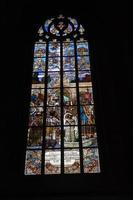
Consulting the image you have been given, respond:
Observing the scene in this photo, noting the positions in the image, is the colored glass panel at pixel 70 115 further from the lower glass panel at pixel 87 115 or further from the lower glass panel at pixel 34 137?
the lower glass panel at pixel 34 137

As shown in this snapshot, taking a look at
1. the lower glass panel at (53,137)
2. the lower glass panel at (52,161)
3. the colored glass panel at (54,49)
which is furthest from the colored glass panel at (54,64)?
the lower glass panel at (52,161)

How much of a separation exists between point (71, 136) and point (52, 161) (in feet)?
2.08

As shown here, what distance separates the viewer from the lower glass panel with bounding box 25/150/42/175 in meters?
6.71

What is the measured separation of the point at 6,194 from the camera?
19.7 ft

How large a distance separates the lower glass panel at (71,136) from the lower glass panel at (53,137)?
13cm

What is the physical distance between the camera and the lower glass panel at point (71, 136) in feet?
23.2

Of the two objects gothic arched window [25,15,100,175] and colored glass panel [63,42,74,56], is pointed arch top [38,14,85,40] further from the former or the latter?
colored glass panel [63,42,74,56]

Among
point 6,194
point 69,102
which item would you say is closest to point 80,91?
point 69,102

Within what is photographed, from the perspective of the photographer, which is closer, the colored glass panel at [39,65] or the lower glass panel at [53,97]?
the lower glass panel at [53,97]

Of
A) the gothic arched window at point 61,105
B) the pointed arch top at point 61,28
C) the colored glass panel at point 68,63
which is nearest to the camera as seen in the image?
the gothic arched window at point 61,105

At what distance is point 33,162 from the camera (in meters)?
6.85

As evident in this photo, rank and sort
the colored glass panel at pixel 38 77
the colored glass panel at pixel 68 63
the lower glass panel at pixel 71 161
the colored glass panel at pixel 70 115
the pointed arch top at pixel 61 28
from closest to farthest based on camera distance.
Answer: the lower glass panel at pixel 71 161, the colored glass panel at pixel 70 115, the colored glass panel at pixel 38 77, the colored glass panel at pixel 68 63, the pointed arch top at pixel 61 28

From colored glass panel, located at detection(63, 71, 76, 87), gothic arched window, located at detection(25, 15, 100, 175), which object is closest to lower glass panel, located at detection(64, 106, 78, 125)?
gothic arched window, located at detection(25, 15, 100, 175)

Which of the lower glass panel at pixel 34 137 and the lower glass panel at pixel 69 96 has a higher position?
the lower glass panel at pixel 69 96
